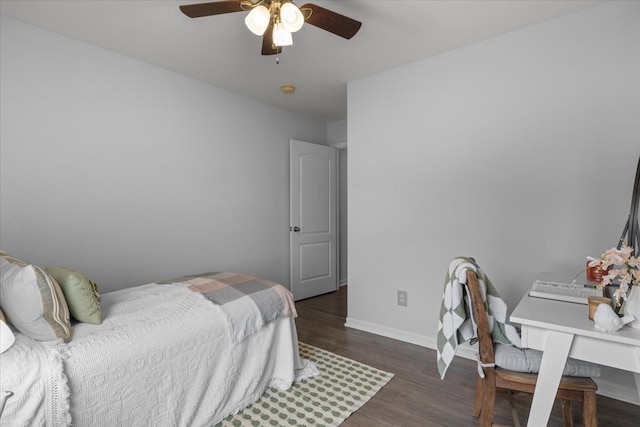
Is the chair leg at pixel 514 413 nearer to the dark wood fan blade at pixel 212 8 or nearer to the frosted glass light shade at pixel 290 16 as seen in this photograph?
the frosted glass light shade at pixel 290 16

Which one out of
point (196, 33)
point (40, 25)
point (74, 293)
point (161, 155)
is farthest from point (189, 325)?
point (40, 25)

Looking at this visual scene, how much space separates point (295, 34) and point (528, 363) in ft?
8.15

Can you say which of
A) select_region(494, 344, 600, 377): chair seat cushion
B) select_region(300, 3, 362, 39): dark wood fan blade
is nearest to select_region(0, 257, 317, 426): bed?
select_region(494, 344, 600, 377): chair seat cushion

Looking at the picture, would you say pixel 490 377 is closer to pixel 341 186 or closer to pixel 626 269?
pixel 626 269

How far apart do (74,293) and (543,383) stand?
7.19 ft

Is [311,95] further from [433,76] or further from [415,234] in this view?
[415,234]

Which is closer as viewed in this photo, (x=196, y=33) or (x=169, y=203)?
(x=196, y=33)

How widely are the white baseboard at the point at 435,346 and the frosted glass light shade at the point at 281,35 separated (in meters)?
2.42

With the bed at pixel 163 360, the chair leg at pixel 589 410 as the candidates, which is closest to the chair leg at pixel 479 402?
the chair leg at pixel 589 410

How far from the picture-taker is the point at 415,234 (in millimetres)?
2904


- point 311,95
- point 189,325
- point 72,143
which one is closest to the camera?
point 189,325

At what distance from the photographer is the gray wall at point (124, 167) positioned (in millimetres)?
Result: 2250

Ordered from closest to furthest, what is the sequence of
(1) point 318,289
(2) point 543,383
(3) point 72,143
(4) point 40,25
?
(2) point 543,383, (4) point 40,25, (3) point 72,143, (1) point 318,289

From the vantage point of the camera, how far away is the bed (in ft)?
4.21
